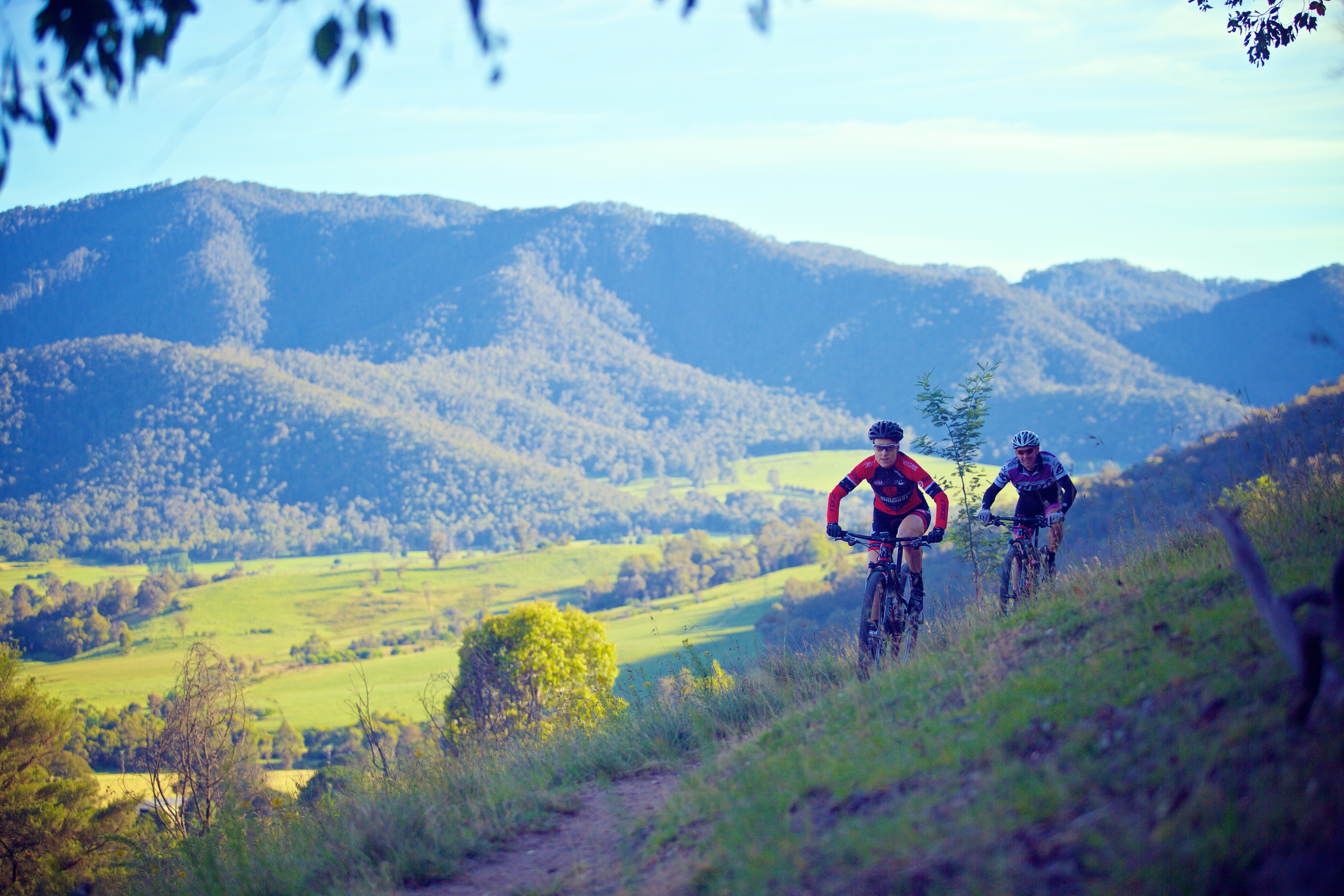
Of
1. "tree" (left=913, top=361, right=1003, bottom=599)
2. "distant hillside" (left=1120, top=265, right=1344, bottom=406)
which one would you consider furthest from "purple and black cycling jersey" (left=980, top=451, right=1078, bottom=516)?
"distant hillside" (left=1120, top=265, right=1344, bottom=406)

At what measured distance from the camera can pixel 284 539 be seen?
6260 inches

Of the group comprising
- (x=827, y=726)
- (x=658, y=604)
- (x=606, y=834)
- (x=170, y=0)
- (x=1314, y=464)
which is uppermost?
(x=170, y=0)

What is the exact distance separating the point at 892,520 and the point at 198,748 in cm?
819

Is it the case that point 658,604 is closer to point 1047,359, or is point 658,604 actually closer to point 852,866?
point 852,866

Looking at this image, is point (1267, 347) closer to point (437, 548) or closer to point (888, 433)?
point (437, 548)

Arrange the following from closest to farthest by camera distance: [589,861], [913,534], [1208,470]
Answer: [589,861], [913,534], [1208,470]

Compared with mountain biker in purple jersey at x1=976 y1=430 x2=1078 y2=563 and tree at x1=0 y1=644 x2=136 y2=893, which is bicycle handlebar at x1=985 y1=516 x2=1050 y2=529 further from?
tree at x1=0 y1=644 x2=136 y2=893

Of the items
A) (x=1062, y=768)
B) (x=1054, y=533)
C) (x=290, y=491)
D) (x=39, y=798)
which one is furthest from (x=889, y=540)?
(x=290, y=491)

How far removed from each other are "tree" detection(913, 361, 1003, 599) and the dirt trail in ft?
24.1

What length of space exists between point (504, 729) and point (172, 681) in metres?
61.5

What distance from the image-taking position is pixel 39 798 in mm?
18641

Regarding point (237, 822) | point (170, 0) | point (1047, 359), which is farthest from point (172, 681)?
point (1047, 359)

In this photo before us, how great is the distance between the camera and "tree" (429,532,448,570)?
127m

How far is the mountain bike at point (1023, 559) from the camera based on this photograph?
309 inches
